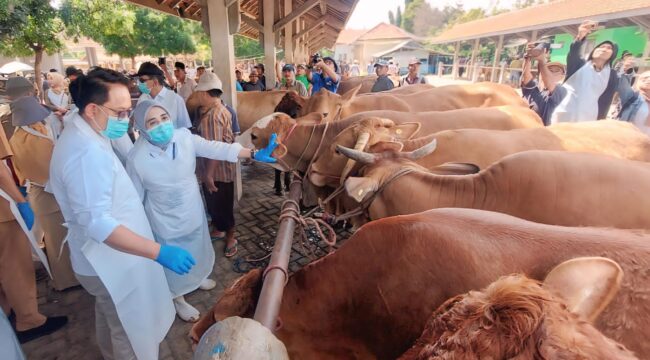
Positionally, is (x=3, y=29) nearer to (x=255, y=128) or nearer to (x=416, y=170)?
(x=255, y=128)

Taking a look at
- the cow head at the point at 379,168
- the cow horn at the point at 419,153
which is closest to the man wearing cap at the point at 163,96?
the cow head at the point at 379,168

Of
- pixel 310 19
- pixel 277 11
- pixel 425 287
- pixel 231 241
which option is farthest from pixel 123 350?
pixel 310 19

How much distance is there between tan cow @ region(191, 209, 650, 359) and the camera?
4.26 ft

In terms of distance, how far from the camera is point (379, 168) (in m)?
2.78

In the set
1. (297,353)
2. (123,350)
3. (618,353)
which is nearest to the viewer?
(618,353)

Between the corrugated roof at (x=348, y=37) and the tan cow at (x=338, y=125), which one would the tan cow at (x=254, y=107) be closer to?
the tan cow at (x=338, y=125)

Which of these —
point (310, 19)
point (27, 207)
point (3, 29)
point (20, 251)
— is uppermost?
point (310, 19)

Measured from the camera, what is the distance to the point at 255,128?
451 cm

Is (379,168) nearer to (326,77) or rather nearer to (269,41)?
(326,77)

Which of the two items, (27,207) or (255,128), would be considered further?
(255,128)

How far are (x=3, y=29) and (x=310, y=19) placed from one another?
1217 centimetres

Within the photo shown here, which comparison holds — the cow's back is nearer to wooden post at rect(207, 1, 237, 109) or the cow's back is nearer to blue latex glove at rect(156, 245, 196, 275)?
blue latex glove at rect(156, 245, 196, 275)

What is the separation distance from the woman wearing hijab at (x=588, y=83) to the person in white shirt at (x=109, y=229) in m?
5.10

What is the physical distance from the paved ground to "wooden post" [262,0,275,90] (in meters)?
5.98
